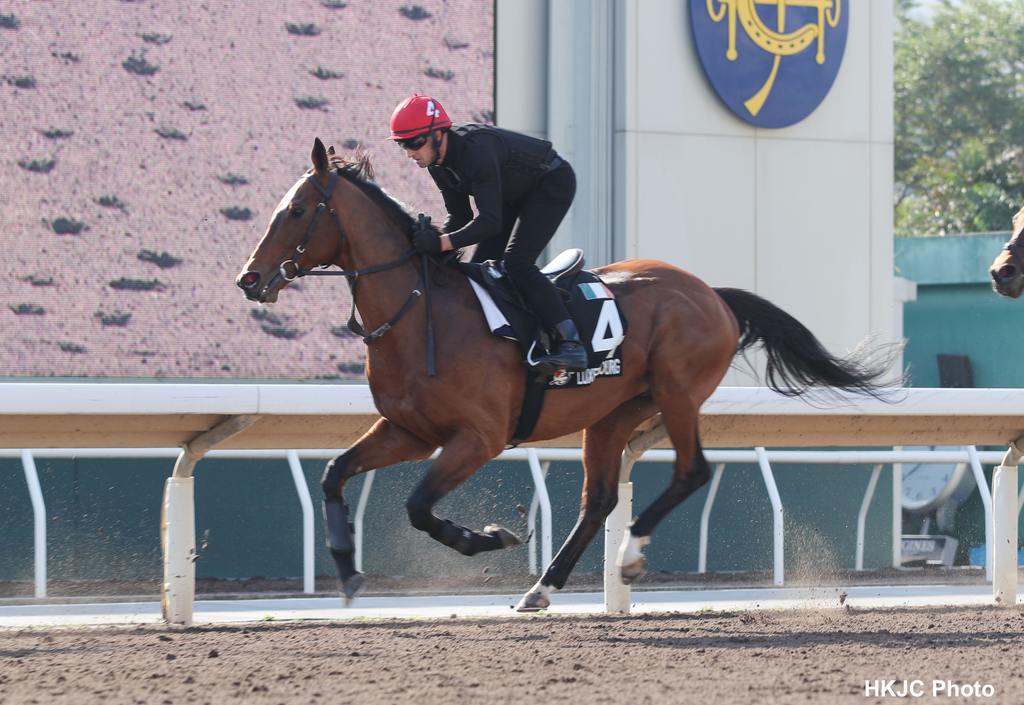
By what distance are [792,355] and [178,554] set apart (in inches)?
107

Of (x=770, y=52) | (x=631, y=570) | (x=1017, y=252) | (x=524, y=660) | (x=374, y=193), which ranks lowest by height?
(x=524, y=660)

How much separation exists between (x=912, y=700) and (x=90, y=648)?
2842 mm

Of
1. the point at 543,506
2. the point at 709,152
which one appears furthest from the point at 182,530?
the point at 709,152

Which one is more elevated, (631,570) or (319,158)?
(319,158)

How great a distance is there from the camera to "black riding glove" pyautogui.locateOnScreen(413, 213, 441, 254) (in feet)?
19.3

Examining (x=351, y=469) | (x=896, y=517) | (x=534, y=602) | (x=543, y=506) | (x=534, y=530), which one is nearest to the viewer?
(x=351, y=469)

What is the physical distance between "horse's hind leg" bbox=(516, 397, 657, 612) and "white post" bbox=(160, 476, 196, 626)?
1346 millimetres

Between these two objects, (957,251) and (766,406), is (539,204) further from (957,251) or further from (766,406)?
(957,251)

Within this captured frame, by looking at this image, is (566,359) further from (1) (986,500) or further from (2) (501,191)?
(1) (986,500)

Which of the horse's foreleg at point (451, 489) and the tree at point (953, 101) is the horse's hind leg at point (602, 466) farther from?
the tree at point (953, 101)

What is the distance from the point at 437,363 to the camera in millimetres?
5742

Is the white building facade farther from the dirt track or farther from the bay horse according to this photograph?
the dirt track

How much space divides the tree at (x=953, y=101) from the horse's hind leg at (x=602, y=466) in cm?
2335

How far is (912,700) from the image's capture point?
4.21 metres
